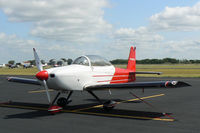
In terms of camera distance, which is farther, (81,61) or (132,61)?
(132,61)

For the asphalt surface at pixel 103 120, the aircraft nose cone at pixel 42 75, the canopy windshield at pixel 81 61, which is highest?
the canopy windshield at pixel 81 61

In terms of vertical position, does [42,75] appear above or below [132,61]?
below

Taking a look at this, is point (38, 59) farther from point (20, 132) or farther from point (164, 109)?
point (164, 109)

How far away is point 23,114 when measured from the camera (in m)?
9.16

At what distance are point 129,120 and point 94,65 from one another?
3.04 m

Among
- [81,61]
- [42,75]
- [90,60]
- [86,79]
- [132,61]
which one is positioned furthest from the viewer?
[132,61]

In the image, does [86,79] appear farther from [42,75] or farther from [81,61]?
[42,75]

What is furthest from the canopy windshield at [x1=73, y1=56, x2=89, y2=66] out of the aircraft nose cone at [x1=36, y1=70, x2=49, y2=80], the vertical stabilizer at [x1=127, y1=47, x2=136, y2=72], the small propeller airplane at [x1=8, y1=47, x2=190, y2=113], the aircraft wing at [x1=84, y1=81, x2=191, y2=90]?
the vertical stabilizer at [x1=127, y1=47, x2=136, y2=72]

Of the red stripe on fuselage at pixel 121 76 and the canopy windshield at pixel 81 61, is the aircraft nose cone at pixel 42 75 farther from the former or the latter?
the red stripe on fuselage at pixel 121 76

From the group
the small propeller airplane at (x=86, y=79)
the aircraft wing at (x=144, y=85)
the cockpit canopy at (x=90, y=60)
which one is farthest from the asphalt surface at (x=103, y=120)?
the cockpit canopy at (x=90, y=60)

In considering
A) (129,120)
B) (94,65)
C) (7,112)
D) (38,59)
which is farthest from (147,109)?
(7,112)

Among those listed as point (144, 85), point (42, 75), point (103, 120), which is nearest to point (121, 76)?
point (144, 85)

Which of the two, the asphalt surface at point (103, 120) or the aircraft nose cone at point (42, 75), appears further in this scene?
the aircraft nose cone at point (42, 75)

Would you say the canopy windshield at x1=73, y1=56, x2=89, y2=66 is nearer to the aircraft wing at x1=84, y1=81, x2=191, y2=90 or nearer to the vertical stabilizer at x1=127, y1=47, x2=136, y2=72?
the aircraft wing at x1=84, y1=81, x2=191, y2=90
